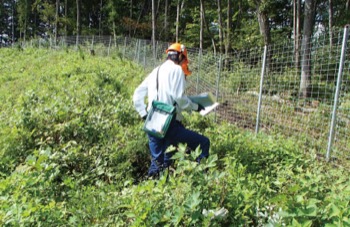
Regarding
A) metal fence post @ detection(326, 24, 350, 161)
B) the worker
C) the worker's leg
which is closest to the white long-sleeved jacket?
the worker

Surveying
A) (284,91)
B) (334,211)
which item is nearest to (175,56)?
(334,211)

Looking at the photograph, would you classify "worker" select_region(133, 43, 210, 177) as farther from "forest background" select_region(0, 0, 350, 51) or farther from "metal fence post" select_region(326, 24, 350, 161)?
"forest background" select_region(0, 0, 350, 51)

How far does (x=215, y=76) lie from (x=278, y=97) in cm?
195

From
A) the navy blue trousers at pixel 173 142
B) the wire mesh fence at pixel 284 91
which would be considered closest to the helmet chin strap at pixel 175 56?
the navy blue trousers at pixel 173 142

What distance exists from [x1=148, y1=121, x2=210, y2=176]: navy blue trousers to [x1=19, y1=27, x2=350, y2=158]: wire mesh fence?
6.15 ft

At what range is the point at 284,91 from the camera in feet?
17.3

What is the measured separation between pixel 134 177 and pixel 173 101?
121cm

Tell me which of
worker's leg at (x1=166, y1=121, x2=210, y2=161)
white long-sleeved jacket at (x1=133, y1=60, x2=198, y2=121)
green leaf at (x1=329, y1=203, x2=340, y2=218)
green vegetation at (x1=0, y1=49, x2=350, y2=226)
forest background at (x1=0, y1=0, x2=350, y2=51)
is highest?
forest background at (x1=0, y1=0, x2=350, y2=51)

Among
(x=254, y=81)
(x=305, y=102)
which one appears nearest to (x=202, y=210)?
(x=305, y=102)

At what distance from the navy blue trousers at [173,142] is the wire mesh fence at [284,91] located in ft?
6.15

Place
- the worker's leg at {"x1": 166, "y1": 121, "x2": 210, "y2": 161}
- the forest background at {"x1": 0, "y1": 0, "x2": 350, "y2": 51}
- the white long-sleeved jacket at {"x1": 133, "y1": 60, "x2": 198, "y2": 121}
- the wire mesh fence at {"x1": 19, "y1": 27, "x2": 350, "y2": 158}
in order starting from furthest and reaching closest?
the forest background at {"x1": 0, "y1": 0, "x2": 350, "y2": 51}
the wire mesh fence at {"x1": 19, "y1": 27, "x2": 350, "y2": 158}
the worker's leg at {"x1": 166, "y1": 121, "x2": 210, "y2": 161}
the white long-sleeved jacket at {"x1": 133, "y1": 60, "x2": 198, "y2": 121}

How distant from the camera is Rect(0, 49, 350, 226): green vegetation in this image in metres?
2.13

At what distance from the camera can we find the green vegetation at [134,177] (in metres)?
2.13

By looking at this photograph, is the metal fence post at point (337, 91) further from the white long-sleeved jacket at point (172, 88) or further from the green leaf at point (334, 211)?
the green leaf at point (334, 211)
